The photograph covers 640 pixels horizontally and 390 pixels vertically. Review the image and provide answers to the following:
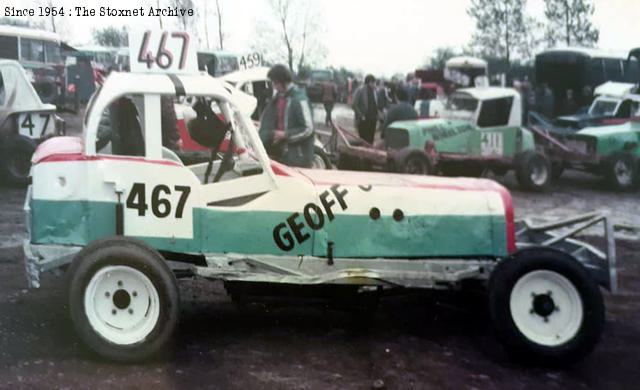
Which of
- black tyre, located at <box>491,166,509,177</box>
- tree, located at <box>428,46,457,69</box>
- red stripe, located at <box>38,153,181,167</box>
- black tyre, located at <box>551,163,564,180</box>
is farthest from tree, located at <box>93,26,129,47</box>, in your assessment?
tree, located at <box>428,46,457,69</box>

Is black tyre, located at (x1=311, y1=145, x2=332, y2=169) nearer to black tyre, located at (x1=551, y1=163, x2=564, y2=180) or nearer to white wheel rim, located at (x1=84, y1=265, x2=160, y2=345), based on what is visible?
black tyre, located at (x1=551, y1=163, x2=564, y2=180)

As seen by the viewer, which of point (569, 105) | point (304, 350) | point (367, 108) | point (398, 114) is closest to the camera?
point (304, 350)

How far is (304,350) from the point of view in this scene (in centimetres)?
491

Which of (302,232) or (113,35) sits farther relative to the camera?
(113,35)

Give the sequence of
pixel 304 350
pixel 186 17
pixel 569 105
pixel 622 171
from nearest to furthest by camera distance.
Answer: pixel 304 350 → pixel 186 17 → pixel 622 171 → pixel 569 105

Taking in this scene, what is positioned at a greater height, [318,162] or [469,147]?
[469,147]

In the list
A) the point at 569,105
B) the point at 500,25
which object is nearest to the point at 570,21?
the point at 500,25

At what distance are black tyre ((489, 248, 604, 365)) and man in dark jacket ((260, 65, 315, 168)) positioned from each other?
313cm

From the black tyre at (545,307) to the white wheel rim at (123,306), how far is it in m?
1.98

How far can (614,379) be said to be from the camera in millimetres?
4523

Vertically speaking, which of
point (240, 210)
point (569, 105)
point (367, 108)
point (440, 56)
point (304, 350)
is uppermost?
point (440, 56)

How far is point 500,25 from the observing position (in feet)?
34.2

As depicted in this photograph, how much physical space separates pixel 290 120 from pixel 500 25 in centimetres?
428

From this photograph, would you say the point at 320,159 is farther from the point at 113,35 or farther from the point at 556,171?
the point at 556,171
